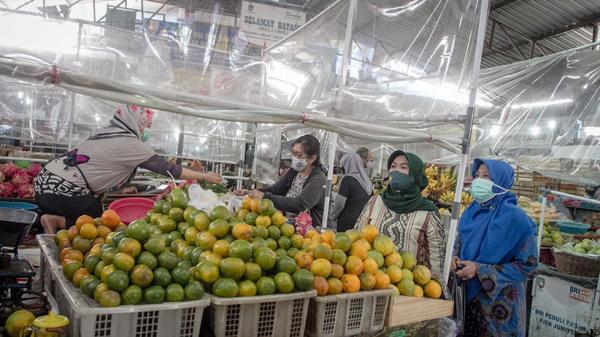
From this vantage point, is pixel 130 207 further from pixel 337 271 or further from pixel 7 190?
pixel 7 190

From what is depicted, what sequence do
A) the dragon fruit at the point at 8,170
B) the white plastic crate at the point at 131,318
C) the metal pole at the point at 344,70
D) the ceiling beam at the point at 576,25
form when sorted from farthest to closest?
the ceiling beam at the point at 576,25 → the dragon fruit at the point at 8,170 → the metal pole at the point at 344,70 → the white plastic crate at the point at 131,318

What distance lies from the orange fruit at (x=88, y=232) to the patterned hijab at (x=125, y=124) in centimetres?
137

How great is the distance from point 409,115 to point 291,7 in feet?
25.3

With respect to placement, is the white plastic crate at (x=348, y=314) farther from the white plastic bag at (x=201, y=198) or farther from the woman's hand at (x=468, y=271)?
the white plastic bag at (x=201, y=198)

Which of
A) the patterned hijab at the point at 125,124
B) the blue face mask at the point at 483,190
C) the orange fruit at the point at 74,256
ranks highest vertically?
the patterned hijab at the point at 125,124

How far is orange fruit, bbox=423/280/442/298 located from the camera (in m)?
2.28

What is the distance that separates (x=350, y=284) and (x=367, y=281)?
0.11 meters

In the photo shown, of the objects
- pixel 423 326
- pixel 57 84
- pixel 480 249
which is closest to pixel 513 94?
pixel 480 249

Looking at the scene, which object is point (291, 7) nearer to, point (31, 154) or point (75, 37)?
point (75, 37)

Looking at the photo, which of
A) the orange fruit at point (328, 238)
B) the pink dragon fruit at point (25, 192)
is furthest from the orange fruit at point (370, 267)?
the pink dragon fruit at point (25, 192)

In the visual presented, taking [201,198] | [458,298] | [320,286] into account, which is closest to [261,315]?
[320,286]

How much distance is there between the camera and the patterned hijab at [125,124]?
3.41 m

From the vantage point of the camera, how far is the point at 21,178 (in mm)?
4965

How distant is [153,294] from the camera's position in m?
1.56
